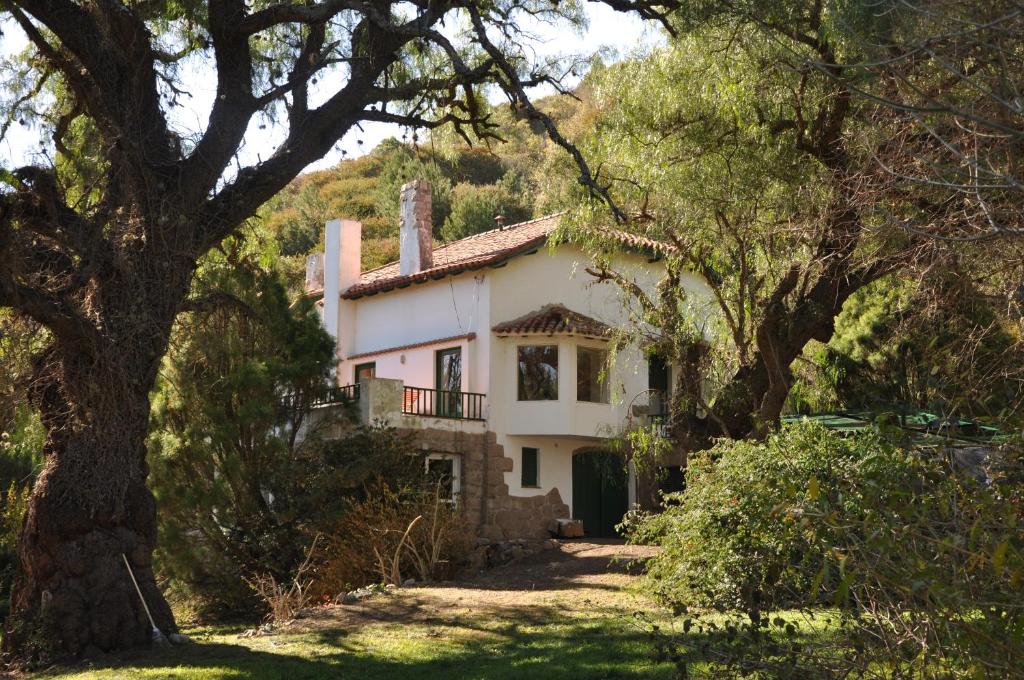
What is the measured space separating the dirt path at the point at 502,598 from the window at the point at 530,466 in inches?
277

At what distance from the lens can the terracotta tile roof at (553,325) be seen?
2542 centimetres

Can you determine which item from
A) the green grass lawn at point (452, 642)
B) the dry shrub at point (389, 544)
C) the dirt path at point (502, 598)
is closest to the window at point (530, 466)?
the dirt path at point (502, 598)

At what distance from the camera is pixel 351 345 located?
2938cm

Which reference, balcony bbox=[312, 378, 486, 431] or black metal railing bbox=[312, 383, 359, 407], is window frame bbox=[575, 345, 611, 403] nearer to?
balcony bbox=[312, 378, 486, 431]

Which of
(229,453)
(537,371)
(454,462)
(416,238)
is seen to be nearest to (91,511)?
(229,453)

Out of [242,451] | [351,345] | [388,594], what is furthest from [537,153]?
[388,594]

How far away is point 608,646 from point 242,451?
10.7m

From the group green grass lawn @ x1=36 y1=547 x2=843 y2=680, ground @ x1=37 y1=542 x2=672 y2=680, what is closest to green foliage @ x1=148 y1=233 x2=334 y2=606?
ground @ x1=37 y1=542 x2=672 y2=680

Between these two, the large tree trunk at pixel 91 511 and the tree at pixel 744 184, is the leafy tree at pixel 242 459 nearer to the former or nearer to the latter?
the large tree trunk at pixel 91 511

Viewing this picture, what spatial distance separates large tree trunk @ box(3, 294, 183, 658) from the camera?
37.4ft

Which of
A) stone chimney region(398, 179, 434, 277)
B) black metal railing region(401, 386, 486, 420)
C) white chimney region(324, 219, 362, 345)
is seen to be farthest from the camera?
white chimney region(324, 219, 362, 345)

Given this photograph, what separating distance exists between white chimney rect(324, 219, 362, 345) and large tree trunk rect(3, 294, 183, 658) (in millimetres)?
17141

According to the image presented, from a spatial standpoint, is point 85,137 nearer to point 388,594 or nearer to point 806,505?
point 388,594

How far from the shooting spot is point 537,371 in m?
26.2
